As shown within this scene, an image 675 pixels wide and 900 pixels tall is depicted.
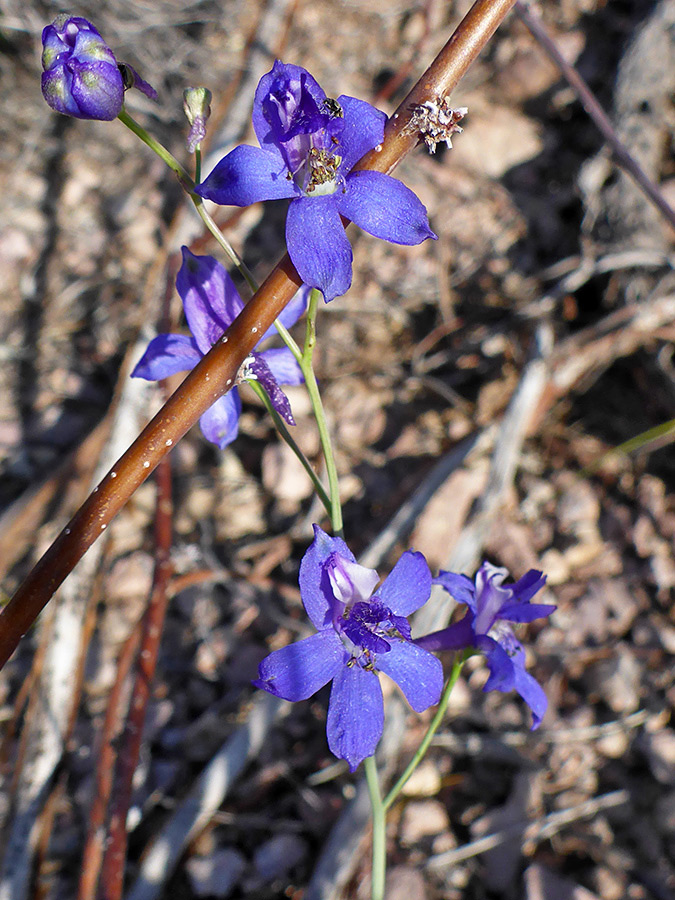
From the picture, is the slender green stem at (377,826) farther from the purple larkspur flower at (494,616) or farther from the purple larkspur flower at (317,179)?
the purple larkspur flower at (317,179)

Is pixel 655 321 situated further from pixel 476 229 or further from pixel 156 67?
pixel 156 67

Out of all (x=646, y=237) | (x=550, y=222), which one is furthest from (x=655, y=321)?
(x=550, y=222)

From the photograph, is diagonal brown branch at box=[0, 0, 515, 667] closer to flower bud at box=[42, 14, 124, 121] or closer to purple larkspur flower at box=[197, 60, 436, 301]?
purple larkspur flower at box=[197, 60, 436, 301]

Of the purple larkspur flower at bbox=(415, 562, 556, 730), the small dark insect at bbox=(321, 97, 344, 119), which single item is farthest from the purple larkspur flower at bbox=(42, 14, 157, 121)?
the purple larkspur flower at bbox=(415, 562, 556, 730)

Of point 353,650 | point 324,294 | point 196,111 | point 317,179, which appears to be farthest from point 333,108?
point 353,650

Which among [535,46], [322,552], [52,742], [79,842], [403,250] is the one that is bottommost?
[322,552]

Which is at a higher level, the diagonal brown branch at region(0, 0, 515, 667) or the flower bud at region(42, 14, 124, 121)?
the flower bud at region(42, 14, 124, 121)
